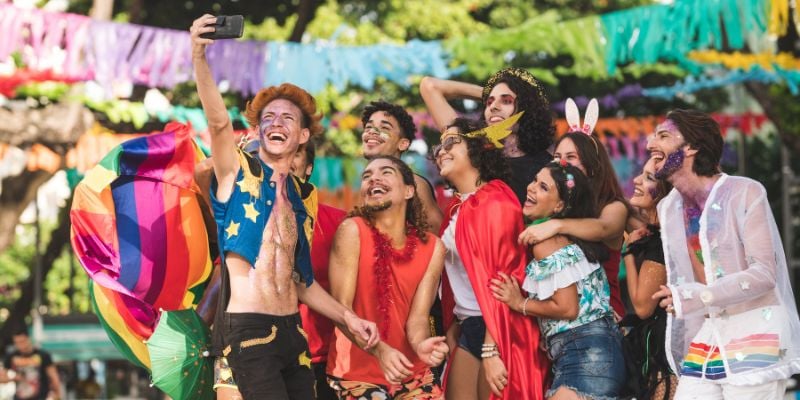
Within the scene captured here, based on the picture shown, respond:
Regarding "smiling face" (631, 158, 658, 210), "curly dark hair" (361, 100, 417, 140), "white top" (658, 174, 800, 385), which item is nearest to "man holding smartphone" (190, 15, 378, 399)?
"curly dark hair" (361, 100, 417, 140)

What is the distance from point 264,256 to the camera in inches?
204

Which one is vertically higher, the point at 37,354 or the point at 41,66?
the point at 41,66

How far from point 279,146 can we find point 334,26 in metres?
14.2

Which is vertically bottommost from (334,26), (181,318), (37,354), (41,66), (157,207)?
(37,354)

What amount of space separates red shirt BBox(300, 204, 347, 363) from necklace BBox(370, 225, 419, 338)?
397 millimetres

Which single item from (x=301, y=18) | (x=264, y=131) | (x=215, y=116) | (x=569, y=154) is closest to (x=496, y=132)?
(x=569, y=154)

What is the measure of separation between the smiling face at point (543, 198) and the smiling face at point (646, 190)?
0.51 metres

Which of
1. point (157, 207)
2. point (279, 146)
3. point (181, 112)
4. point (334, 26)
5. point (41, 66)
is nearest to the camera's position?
point (279, 146)

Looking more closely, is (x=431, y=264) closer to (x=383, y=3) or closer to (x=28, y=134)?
(x=28, y=134)

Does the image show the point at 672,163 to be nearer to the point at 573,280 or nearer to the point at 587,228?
the point at 587,228

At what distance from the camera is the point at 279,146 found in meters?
5.43

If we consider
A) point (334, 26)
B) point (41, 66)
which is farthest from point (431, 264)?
point (334, 26)

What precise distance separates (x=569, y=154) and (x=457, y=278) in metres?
0.82

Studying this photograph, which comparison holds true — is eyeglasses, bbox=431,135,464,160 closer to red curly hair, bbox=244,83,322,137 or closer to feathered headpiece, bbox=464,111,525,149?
feathered headpiece, bbox=464,111,525,149
